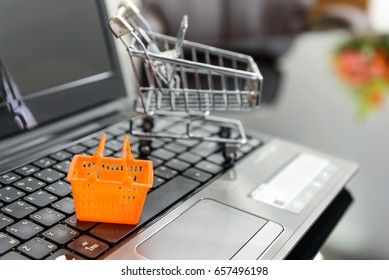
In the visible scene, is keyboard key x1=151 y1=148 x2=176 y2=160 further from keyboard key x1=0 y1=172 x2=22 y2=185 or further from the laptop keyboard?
keyboard key x1=0 y1=172 x2=22 y2=185

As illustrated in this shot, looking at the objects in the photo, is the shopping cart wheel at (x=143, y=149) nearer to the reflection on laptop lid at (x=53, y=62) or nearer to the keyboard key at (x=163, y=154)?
the keyboard key at (x=163, y=154)

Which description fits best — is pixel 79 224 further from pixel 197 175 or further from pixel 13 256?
pixel 197 175

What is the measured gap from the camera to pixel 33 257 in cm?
50

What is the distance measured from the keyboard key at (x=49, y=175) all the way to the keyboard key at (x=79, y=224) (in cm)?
9

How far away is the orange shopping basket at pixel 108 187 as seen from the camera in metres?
0.53

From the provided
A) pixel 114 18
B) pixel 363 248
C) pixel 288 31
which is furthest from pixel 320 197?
pixel 288 31

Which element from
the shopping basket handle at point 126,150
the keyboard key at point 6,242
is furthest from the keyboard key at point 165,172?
the keyboard key at point 6,242

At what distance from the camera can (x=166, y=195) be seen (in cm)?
63

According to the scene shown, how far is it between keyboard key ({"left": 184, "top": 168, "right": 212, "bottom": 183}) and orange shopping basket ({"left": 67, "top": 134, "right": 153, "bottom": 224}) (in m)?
0.12

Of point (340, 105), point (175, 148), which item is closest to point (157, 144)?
point (175, 148)

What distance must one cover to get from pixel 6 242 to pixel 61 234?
54 mm

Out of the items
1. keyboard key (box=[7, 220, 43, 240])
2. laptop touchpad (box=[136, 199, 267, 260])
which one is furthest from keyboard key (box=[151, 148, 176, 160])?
keyboard key (box=[7, 220, 43, 240])

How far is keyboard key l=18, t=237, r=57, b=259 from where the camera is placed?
503mm
